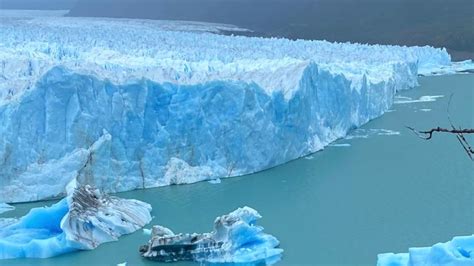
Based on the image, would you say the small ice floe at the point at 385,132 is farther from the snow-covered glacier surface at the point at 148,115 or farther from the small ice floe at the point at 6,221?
the small ice floe at the point at 6,221

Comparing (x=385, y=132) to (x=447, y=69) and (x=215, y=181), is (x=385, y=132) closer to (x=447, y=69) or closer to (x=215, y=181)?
(x=215, y=181)

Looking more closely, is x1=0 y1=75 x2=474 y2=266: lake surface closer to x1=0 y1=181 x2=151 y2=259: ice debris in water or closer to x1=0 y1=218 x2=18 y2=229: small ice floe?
x1=0 y1=181 x2=151 y2=259: ice debris in water

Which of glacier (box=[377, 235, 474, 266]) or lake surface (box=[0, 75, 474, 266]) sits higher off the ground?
lake surface (box=[0, 75, 474, 266])

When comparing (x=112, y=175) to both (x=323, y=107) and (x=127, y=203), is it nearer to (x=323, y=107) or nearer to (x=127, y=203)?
(x=127, y=203)

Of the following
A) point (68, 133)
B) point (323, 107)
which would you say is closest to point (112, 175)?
point (68, 133)

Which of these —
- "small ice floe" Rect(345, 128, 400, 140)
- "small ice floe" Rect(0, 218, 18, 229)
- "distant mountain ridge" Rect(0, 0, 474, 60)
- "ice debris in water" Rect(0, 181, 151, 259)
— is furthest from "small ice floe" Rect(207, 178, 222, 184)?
"distant mountain ridge" Rect(0, 0, 474, 60)

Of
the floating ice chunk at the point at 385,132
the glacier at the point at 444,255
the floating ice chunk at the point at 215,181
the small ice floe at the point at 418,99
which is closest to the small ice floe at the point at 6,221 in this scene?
the floating ice chunk at the point at 215,181
